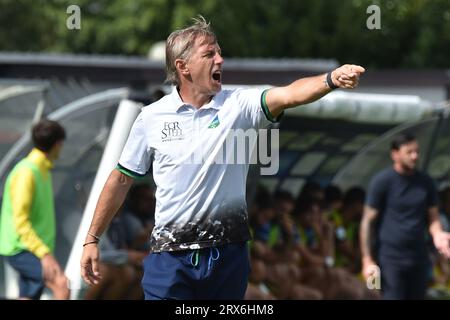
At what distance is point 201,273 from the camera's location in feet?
22.4

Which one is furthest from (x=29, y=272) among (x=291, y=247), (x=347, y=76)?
(x=347, y=76)

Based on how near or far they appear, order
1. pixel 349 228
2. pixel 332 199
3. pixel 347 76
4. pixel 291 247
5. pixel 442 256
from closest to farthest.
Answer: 1. pixel 347 76
2. pixel 291 247
3. pixel 332 199
4. pixel 349 228
5. pixel 442 256

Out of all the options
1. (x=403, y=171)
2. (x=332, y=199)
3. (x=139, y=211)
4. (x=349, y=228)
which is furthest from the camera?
(x=349, y=228)

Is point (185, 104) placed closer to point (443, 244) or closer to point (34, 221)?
point (34, 221)

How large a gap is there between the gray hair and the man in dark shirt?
211 inches

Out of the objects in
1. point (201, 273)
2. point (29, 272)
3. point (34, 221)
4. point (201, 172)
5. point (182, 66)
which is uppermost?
point (182, 66)

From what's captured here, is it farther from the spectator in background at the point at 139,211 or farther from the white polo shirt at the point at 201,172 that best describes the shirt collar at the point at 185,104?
the spectator in background at the point at 139,211

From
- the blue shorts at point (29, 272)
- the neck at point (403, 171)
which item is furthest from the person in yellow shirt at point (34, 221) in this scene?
the neck at point (403, 171)

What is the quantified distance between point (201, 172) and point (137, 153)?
1.37ft

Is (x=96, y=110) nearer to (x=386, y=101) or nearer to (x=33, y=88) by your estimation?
(x=386, y=101)

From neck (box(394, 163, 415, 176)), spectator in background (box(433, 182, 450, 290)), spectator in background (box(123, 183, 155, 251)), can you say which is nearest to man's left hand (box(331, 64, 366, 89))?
neck (box(394, 163, 415, 176))

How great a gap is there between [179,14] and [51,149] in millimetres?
21757

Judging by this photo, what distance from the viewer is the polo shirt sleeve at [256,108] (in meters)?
6.76
